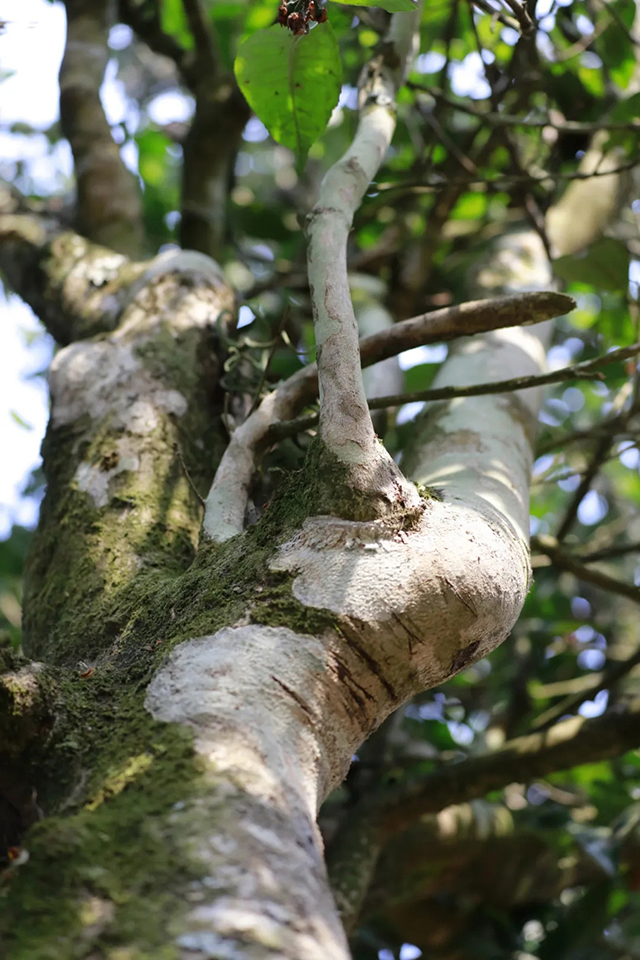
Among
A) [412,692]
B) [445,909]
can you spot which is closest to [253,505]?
[412,692]

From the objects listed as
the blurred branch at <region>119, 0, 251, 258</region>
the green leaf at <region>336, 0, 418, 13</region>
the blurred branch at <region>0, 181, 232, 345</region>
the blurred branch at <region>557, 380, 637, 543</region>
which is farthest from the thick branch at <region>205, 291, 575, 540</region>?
the blurred branch at <region>119, 0, 251, 258</region>

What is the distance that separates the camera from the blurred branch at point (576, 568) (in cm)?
210

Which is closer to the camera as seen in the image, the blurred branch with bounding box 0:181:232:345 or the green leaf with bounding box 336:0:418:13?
the green leaf with bounding box 336:0:418:13

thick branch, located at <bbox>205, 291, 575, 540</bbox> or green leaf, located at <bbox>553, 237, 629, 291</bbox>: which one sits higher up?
green leaf, located at <bbox>553, 237, 629, 291</bbox>

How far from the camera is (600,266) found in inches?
84.5

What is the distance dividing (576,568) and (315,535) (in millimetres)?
1312

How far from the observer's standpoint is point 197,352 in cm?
176

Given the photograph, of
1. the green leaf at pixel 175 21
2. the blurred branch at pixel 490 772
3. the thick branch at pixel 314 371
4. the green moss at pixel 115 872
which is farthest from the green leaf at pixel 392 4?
the green leaf at pixel 175 21

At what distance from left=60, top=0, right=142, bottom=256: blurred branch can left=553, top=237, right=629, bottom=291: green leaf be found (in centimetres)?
113

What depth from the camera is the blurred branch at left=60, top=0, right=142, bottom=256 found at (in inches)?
96.3

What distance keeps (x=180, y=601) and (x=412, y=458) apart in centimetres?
58

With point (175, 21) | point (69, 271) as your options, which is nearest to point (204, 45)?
point (175, 21)

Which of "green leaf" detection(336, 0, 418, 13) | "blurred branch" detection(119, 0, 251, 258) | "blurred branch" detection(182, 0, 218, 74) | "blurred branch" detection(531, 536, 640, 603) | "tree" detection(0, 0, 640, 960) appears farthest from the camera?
"blurred branch" detection(182, 0, 218, 74)

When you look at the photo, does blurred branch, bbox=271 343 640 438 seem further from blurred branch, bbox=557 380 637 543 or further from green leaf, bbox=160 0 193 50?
green leaf, bbox=160 0 193 50
